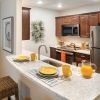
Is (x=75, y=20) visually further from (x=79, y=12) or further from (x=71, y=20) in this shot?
(x=79, y=12)

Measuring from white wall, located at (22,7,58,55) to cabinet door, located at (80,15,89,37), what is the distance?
1.51m

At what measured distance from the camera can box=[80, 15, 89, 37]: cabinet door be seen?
4.80 meters

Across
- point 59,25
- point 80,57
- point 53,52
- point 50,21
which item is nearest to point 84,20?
point 80,57

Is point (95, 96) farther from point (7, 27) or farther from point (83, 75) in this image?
point (7, 27)

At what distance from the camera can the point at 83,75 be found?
1628mm

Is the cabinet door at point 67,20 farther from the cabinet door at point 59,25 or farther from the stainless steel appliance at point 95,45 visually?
the stainless steel appliance at point 95,45

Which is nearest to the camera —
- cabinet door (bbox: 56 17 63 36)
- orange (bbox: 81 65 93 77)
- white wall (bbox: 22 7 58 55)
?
orange (bbox: 81 65 93 77)

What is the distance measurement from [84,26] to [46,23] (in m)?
1.67

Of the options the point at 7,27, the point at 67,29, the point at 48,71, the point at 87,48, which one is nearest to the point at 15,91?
the point at 48,71

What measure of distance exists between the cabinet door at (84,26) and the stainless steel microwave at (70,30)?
203 millimetres

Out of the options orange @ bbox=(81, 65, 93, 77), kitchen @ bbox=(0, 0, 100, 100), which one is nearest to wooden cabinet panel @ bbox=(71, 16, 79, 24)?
kitchen @ bbox=(0, 0, 100, 100)

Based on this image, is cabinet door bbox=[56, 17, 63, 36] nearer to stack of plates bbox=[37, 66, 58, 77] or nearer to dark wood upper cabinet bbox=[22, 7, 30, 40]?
dark wood upper cabinet bbox=[22, 7, 30, 40]

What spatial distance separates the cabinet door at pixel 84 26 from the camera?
15.7 ft

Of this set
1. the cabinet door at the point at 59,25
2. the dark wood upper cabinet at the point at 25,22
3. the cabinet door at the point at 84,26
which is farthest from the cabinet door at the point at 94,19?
the dark wood upper cabinet at the point at 25,22
